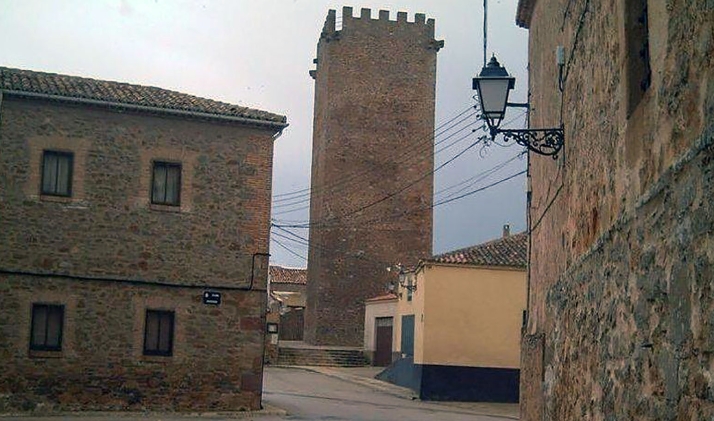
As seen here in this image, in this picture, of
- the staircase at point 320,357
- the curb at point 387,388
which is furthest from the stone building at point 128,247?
the staircase at point 320,357

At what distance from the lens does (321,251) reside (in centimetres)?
4628

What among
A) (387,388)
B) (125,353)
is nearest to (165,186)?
(125,353)

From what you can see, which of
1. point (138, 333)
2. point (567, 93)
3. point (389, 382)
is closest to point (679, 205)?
point (567, 93)

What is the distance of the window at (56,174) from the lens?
756 inches

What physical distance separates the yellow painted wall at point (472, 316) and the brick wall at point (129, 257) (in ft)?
24.9

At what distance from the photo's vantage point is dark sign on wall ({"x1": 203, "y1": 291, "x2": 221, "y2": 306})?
19906 millimetres

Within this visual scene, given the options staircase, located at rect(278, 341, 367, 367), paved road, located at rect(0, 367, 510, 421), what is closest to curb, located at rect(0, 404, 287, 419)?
paved road, located at rect(0, 367, 510, 421)

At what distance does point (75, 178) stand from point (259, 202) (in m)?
4.12

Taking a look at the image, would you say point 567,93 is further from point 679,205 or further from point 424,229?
point 424,229

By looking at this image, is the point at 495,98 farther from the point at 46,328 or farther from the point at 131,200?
the point at 46,328

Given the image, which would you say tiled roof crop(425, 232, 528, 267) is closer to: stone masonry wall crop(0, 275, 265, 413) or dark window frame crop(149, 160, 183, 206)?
stone masonry wall crop(0, 275, 265, 413)

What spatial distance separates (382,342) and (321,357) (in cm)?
305

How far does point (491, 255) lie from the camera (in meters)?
27.3

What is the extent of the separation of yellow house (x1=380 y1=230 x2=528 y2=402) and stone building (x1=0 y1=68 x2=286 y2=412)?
7541 mm
